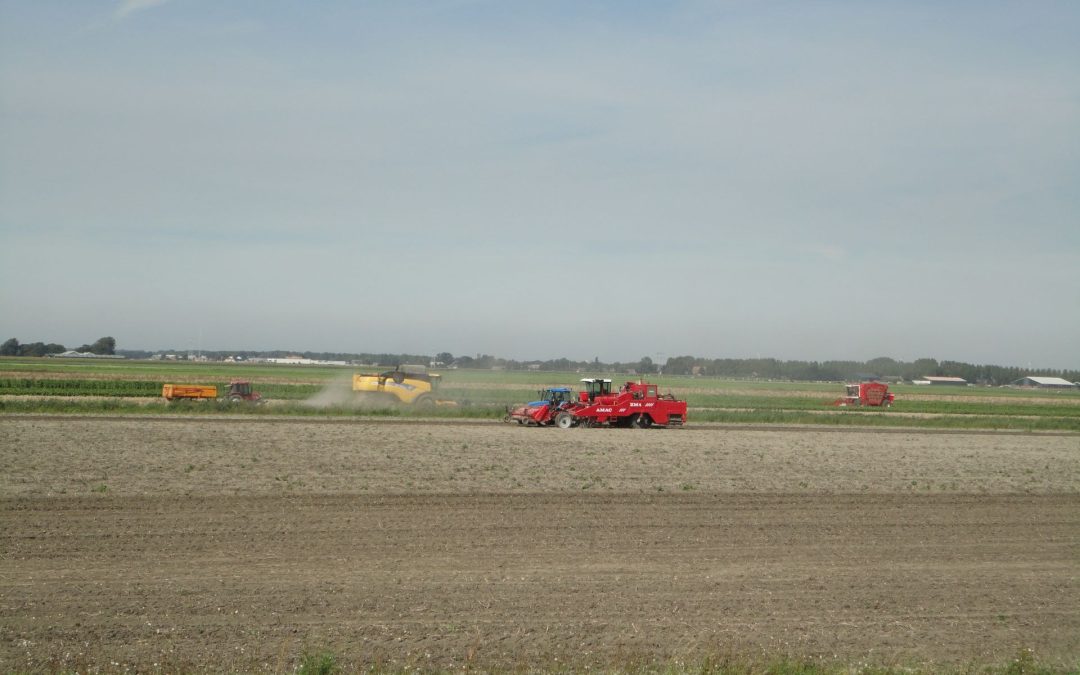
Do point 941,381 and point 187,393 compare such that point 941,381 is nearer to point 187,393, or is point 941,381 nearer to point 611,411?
point 611,411

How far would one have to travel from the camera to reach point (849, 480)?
82.5ft

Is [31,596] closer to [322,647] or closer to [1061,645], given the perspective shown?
[322,647]

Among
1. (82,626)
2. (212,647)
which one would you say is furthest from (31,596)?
(212,647)

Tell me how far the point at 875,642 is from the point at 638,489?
10.6 meters

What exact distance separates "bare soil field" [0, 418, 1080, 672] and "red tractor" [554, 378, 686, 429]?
38.7 ft

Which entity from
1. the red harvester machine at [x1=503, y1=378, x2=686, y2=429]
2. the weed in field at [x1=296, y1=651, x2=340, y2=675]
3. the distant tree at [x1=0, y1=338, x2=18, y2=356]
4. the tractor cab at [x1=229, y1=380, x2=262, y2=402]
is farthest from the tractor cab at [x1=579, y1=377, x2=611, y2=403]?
the distant tree at [x1=0, y1=338, x2=18, y2=356]

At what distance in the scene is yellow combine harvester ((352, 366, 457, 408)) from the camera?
159ft

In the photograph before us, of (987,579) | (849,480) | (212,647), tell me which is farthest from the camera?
(849,480)

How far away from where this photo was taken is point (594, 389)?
42.2m

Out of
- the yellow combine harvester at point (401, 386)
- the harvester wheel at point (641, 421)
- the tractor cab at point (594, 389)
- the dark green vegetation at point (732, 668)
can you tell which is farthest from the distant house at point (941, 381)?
the dark green vegetation at point (732, 668)

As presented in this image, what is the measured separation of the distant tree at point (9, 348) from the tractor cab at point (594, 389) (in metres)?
142

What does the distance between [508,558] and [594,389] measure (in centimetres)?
2720

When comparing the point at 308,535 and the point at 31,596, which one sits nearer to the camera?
the point at 31,596

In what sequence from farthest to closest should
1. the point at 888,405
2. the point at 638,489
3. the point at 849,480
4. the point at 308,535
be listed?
the point at 888,405 → the point at 849,480 → the point at 638,489 → the point at 308,535
